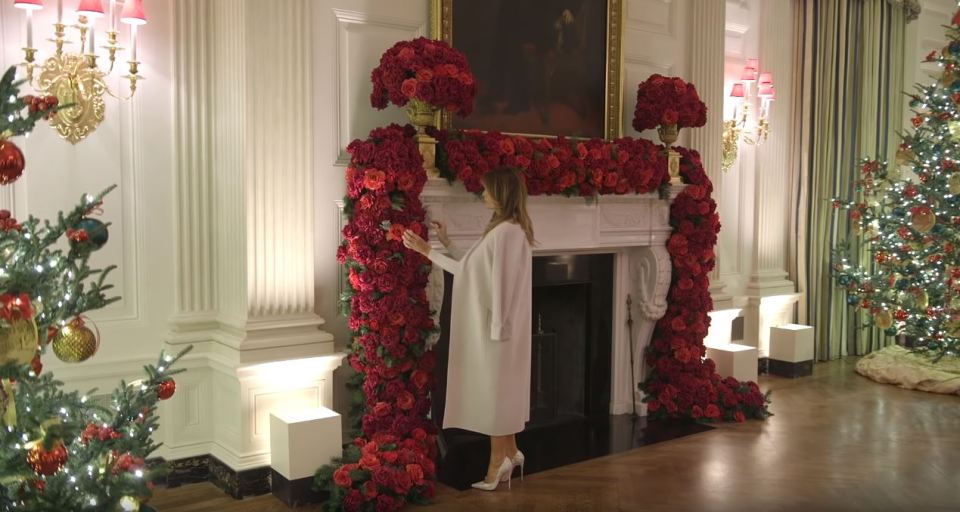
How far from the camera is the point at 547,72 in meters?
5.72

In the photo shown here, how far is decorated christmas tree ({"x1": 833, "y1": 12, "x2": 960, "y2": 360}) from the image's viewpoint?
21.7 ft

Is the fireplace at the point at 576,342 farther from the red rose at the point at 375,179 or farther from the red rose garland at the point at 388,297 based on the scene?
the red rose at the point at 375,179

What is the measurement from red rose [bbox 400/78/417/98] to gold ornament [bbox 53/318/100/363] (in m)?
2.38

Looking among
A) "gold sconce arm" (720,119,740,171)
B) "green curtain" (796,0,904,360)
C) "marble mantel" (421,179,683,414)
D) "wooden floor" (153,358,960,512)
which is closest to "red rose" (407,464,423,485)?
"wooden floor" (153,358,960,512)

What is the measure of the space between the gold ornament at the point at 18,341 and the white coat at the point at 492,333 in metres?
2.44

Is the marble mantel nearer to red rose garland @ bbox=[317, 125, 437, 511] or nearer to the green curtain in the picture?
red rose garland @ bbox=[317, 125, 437, 511]

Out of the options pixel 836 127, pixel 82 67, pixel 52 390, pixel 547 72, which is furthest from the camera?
pixel 836 127

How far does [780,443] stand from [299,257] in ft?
11.0

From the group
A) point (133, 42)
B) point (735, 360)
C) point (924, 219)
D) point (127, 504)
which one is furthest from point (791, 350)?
point (127, 504)

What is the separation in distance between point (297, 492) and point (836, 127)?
21.1 ft

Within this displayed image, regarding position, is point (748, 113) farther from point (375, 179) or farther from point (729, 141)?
point (375, 179)

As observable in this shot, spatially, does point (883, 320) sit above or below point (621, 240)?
below

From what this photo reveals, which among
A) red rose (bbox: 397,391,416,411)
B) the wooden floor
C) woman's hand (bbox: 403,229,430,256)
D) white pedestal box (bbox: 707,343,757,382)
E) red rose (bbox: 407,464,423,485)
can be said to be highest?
woman's hand (bbox: 403,229,430,256)

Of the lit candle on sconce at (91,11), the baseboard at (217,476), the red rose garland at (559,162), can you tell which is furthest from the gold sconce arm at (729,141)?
the lit candle on sconce at (91,11)
